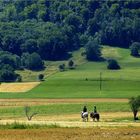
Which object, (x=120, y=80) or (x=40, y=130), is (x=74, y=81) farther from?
(x=40, y=130)

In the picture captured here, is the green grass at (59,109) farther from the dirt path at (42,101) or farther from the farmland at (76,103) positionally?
the dirt path at (42,101)

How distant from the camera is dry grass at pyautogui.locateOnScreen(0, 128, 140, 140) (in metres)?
48.2

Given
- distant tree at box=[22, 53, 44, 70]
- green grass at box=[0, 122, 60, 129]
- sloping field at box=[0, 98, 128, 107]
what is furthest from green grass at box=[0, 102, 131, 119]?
distant tree at box=[22, 53, 44, 70]

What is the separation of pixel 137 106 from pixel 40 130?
27.9 meters

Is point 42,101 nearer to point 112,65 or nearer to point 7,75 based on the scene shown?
point 7,75

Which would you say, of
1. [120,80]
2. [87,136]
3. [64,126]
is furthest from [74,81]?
[87,136]

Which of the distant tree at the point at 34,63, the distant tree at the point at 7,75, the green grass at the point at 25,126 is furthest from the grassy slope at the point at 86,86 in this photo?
the green grass at the point at 25,126

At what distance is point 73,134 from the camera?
50156 millimetres

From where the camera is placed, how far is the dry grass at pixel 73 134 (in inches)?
1896

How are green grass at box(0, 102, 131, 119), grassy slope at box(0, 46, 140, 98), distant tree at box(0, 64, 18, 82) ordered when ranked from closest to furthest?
green grass at box(0, 102, 131, 119) → grassy slope at box(0, 46, 140, 98) → distant tree at box(0, 64, 18, 82)

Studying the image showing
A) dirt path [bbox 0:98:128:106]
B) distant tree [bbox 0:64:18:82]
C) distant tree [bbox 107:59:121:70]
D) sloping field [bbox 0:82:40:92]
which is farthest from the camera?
distant tree [bbox 107:59:121:70]

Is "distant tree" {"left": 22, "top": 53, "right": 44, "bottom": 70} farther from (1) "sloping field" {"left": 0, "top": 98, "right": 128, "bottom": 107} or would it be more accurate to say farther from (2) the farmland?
(1) "sloping field" {"left": 0, "top": 98, "right": 128, "bottom": 107}

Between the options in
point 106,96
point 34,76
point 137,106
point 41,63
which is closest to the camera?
point 137,106

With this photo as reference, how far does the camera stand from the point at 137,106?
79375mm
